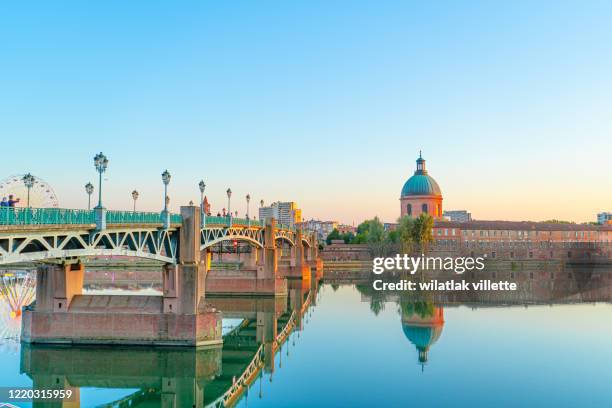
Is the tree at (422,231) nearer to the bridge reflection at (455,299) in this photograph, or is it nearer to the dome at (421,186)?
the bridge reflection at (455,299)

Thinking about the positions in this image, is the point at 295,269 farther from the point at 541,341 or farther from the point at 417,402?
the point at 417,402

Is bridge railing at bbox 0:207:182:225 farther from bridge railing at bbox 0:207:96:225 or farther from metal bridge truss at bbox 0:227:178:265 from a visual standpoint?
metal bridge truss at bbox 0:227:178:265

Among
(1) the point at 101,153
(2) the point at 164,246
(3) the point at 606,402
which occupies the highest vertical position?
(1) the point at 101,153

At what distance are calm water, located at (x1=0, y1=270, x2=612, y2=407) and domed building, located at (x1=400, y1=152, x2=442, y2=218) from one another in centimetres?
10860

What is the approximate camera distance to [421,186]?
6319 inches

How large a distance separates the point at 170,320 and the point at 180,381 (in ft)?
18.5

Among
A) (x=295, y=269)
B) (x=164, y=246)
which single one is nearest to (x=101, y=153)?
(x=164, y=246)

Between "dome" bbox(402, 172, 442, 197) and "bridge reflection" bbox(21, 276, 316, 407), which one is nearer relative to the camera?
"bridge reflection" bbox(21, 276, 316, 407)

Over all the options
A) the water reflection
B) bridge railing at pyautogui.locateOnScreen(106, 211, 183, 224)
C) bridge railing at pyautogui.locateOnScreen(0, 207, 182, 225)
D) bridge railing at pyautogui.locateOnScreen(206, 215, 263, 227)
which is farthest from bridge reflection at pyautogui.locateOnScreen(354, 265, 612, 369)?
the water reflection

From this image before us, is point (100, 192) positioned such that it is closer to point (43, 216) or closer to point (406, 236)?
point (43, 216)

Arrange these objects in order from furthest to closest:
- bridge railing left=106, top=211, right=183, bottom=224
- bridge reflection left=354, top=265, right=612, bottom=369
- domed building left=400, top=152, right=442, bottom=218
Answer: domed building left=400, top=152, right=442, bottom=218 < bridge reflection left=354, top=265, right=612, bottom=369 < bridge railing left=106, top=211, right=183, bottom=224

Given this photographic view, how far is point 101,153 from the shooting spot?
32.5m

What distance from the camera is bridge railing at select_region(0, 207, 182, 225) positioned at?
24.2 m

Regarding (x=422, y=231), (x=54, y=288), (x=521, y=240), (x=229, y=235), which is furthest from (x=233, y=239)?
(x=521, y=240)
